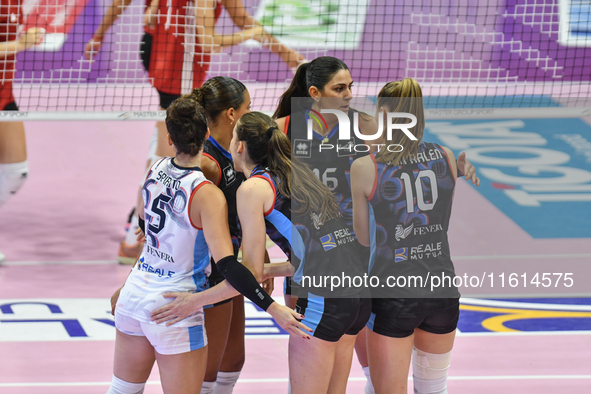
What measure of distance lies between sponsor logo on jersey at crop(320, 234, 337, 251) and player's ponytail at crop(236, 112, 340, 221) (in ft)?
0.29

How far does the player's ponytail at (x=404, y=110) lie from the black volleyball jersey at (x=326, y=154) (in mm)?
512

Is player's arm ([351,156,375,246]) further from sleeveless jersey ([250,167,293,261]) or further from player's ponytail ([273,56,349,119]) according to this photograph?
player's ponytail ([273,56,349,119])

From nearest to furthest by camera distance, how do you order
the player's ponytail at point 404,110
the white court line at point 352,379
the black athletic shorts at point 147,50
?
the player's ponytail at point 404,110
the white court line at point 352,379
the black athletic shorts at point 147,50

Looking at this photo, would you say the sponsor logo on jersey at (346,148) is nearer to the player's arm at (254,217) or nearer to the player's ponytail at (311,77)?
the player's ponytail at (311,77)

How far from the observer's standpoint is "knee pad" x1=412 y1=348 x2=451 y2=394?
Answer: 12.1 ft

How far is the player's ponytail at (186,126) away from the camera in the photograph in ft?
10.7

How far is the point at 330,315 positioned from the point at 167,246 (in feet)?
2.60

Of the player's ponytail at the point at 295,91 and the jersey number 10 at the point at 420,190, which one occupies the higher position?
the player's ponytail at the point at 295,91

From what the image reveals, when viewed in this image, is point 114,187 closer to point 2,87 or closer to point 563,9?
point 2,87

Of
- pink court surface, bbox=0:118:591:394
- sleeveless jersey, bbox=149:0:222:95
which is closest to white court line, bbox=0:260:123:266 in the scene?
pink court surface, bbox=0:118:591:394

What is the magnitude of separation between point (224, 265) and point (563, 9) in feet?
39.2

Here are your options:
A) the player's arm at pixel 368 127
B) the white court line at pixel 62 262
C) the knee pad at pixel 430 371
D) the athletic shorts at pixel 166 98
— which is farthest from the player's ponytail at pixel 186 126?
the white court line at pixel 62 262

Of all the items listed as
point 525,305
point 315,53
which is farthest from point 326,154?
point 315,53

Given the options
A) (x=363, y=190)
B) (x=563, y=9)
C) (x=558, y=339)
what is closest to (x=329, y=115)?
(x=363, y=190)
